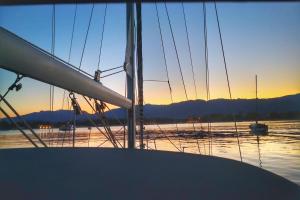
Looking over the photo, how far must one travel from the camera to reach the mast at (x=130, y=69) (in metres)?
4.32

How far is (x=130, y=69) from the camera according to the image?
4.60 meters

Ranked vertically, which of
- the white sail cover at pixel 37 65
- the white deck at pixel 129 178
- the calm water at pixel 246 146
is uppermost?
the white sail cover at pixel 37 65

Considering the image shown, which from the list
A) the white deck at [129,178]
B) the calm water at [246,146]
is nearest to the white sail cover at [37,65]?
the white deck at [129,178]

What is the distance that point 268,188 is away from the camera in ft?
5.50

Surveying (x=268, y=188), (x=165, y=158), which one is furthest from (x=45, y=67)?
(x=268, y=188)

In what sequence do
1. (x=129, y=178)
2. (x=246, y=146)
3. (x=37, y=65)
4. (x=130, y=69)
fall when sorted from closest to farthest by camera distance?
(x=37, y=65) → (x=129, y=178) → (x=130, y=69) → (x=246, y=146)

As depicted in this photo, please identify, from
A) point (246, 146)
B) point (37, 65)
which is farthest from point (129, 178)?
point (246, 146)

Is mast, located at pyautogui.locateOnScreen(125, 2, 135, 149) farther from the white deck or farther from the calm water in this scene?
the white deck

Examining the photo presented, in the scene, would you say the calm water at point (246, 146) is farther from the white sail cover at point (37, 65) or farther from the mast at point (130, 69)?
the white sail cover at point (37, 65)

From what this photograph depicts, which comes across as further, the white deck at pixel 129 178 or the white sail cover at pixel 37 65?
the white deck at pixel 129 178

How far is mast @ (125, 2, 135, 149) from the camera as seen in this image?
4.32m

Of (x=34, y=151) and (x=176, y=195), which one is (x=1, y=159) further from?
(x=176, y=195)

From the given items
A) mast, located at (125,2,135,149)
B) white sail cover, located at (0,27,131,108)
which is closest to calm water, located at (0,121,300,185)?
mast, located at (125,2,135,149)

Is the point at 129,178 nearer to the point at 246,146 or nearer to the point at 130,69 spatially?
the point at 130,69
